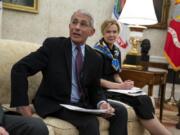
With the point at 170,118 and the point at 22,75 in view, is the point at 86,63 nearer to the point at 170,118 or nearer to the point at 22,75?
the point at 22,75

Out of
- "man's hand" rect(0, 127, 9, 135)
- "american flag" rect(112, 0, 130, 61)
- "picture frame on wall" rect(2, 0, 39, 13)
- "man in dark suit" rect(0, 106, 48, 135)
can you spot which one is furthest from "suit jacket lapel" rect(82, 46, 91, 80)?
"american flag" rect(112, 0, 130, 61)

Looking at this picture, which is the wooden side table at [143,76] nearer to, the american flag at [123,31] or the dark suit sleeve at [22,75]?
the american flag at [123,31]

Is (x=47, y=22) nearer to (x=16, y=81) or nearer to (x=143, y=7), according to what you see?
(x=143, y=7)

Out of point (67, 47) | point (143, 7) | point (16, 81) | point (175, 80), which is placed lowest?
point (175, 80)

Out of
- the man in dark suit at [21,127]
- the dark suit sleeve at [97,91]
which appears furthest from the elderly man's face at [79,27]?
the man in dark suit at [21,127]

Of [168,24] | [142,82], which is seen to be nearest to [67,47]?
[142,82]

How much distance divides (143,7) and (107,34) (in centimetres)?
99

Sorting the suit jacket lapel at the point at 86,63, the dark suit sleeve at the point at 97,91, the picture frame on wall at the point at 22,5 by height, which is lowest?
the dark suit sleeve at the point at 97,91

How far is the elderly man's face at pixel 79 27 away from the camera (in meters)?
2.31

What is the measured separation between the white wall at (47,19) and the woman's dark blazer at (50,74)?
7.11 feet

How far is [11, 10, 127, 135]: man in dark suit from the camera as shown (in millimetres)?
2135

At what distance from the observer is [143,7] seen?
3975 millimetres

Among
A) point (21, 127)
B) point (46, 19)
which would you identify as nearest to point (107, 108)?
point (21, 127)

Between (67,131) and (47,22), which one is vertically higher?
(47,22)
